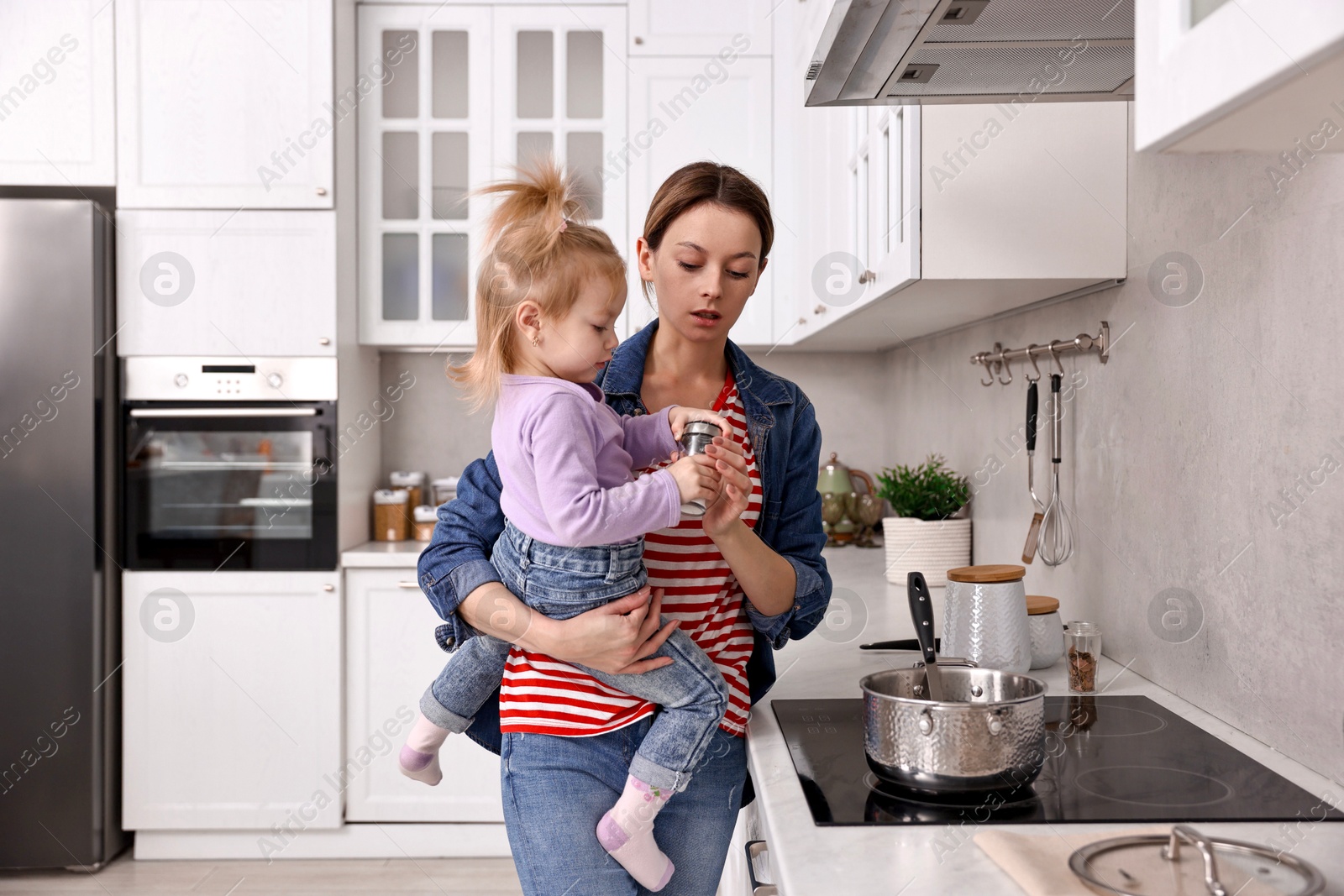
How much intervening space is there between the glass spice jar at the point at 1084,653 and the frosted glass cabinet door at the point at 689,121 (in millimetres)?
1827

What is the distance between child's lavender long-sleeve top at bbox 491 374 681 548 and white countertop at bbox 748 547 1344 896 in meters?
0.29

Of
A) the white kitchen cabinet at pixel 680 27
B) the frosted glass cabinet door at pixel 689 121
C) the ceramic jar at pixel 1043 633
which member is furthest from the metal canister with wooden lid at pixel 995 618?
the white kitchen cabinet at pixel 680 27

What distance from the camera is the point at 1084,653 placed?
1.26 metres

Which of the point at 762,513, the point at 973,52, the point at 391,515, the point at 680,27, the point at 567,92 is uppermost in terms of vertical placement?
the point at 680,27

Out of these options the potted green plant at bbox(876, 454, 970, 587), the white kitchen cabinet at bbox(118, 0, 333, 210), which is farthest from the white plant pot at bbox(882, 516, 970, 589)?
the white kitchen cabinet at bbox(118, 0, 333, 210)

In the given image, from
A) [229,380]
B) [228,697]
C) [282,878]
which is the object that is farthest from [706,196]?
[282,878]

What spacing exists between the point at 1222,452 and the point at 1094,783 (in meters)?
0.43

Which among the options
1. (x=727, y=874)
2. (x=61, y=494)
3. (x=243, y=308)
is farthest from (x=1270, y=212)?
(x=61, y=494)

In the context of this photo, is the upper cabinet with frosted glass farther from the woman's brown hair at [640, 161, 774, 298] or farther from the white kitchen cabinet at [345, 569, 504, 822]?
the woman's brown hair at [640, 161, 774, 298]

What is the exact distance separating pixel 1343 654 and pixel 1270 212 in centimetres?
45

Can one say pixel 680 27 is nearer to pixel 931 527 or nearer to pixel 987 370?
pixel 987 370

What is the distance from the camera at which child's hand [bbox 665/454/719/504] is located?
997 millimetres

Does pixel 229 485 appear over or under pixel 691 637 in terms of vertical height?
over

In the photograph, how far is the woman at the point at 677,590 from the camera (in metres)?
1.03
